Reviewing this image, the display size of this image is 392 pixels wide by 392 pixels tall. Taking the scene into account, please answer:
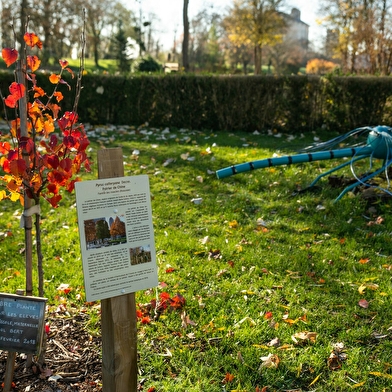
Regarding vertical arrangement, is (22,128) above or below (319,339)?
above

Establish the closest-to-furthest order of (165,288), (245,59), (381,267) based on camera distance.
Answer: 1. (165,288)
2. (381,267)
3. (245,59)

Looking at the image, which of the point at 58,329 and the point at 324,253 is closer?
the point at 58,329

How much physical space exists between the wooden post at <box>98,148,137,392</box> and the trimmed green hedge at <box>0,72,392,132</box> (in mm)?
8891

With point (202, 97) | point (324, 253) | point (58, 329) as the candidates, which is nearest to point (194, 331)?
point (58, 329)

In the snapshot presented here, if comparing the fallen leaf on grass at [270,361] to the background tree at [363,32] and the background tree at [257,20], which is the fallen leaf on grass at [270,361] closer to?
the background tree at [363,32]

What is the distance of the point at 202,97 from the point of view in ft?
36.8

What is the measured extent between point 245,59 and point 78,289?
47.9 metres

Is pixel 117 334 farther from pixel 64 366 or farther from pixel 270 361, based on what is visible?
pixel 270 361

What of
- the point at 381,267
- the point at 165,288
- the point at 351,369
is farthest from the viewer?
the point at 381,267

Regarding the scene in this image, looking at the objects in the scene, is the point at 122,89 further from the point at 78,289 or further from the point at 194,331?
the point at 194,331

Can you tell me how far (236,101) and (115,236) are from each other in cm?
909

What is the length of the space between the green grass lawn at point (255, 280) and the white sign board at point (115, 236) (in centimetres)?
89

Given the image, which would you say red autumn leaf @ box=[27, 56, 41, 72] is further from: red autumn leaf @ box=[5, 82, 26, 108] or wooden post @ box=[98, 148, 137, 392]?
wooden post @ box=[98, 148, 137, 392]

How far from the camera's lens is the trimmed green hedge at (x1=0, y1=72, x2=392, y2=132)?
1015cm
